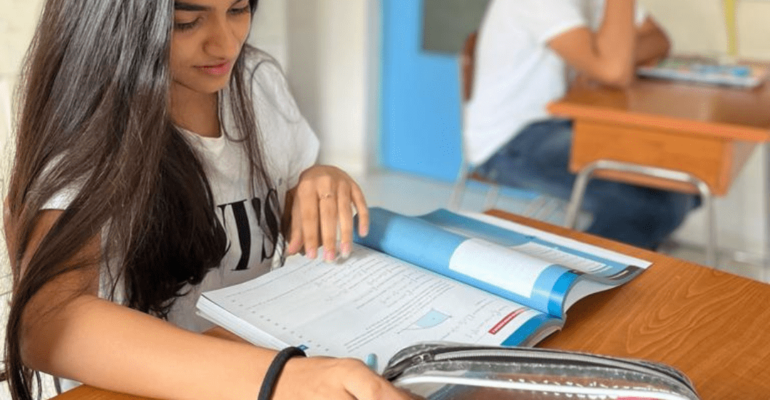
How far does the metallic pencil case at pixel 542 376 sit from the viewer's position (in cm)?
56

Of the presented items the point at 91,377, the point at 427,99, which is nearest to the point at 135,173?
the point at 91,377

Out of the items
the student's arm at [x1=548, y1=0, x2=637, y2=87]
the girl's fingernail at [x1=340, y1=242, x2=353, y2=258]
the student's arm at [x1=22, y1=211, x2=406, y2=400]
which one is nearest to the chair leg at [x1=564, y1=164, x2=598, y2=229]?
the student's arm at [x1=548, y1=0, x2=637, y2=87]

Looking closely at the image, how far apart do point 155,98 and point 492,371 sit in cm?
40

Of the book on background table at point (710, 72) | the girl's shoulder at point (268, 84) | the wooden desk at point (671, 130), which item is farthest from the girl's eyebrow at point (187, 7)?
the book on background table at point (710, 72)

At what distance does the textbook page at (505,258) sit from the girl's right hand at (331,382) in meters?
0.24

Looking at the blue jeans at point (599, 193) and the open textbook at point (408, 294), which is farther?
the blue jeans at point (599, 193)

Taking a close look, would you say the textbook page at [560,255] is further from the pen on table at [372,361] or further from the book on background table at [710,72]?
the book on background table at [710,72]

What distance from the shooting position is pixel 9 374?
0.78 metres

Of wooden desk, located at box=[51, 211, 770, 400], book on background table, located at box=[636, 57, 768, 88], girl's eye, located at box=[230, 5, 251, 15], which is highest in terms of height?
girl's eye, located at box=[230, 5, 251, 15]

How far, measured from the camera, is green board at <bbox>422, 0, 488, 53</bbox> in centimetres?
322

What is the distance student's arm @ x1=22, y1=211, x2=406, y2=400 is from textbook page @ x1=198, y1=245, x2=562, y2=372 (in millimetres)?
69

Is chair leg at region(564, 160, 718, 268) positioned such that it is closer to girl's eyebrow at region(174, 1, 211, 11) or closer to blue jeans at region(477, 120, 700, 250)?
Answer: blue jeans at region(477, 120, 700, 250)

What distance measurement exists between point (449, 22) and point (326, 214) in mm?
2477

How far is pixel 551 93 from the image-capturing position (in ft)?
7.38
